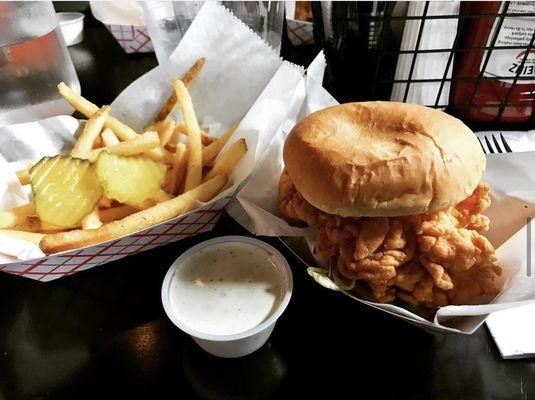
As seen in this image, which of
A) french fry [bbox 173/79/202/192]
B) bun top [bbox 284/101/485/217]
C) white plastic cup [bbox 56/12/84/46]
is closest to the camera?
bun top [bbox 284/101/485/217]

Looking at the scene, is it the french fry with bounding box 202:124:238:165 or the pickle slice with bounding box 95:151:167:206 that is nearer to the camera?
the pickle slice with bounding box 95:151:167:206

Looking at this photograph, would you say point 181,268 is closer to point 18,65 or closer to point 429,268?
point 429,268

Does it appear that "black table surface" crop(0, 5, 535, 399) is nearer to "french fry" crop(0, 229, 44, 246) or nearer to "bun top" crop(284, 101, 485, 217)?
"french fry" crop(0, 229, 44, 246)

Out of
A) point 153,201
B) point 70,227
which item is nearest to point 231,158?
point 153,201

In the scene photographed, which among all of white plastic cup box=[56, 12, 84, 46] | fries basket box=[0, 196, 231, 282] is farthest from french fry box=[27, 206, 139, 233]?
white plastic cup box=[56, 12, 84, 46]

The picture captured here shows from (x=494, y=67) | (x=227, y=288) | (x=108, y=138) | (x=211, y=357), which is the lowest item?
(x=211, y=357)

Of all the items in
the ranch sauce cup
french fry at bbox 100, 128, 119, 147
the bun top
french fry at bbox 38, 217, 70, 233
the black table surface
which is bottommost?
the black table surface

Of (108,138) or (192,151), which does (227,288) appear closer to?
(192,151)
